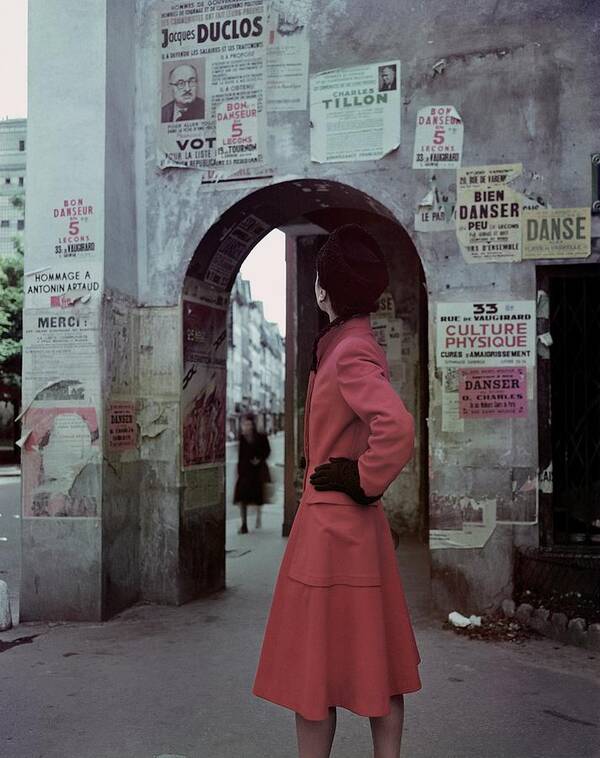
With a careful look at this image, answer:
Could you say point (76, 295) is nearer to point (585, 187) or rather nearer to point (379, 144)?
point (379, 144)

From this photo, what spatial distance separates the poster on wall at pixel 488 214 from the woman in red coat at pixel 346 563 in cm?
354

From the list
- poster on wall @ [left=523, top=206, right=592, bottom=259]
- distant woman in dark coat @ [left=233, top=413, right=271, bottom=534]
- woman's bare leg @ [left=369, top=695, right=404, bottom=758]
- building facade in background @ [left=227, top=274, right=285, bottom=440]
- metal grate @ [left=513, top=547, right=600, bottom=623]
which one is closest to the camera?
woman's bare leg @ [left=369, top=695, right=404, bottom=758]

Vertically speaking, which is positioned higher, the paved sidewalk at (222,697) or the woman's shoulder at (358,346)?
the woman's shoulder at (358,346)

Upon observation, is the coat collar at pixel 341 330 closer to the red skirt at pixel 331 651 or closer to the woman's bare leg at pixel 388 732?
the red skirt at pixel 331 651

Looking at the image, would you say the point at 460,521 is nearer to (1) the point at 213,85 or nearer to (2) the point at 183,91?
(1) the point at 213,85

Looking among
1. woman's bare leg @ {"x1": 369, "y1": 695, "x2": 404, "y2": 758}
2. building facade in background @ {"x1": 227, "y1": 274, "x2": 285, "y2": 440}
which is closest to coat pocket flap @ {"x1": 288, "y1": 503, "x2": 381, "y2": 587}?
woman's bare leg @ {"x1": 369, "y1": 695, "x2": 404, "y2": 758}

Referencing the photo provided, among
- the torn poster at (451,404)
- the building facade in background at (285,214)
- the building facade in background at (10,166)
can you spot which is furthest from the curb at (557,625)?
the building facade in background at (10,166)

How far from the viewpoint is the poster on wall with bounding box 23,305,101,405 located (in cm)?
647

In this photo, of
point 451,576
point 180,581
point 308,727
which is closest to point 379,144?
point 451,576

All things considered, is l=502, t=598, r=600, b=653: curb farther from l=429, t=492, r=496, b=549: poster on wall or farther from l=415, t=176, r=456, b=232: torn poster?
l=415, t=176, r=456, b=232: torn poster

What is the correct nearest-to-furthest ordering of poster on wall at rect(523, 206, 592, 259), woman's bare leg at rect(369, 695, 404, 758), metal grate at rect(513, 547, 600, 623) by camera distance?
woman's bare leg at rect(369, 695, 404, 758) → metal grate at rect(513, 547, 600, 623) → poster on wall at rect(523, 206, 592, 259)

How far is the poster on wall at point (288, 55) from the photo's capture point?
6.63m

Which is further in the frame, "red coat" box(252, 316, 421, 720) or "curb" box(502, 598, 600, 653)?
"curb" box(502, 598, 600, 653)

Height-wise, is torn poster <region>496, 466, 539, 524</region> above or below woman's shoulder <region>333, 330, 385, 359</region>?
below
